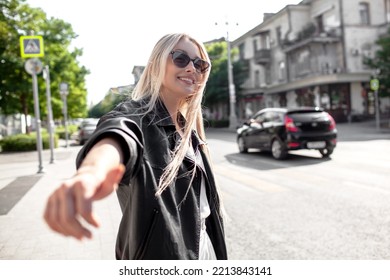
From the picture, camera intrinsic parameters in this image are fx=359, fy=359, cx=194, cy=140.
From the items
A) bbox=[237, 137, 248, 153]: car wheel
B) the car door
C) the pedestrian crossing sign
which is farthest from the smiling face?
bbox=[237, 137, 248, 153]: car wheel

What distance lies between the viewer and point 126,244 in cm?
115

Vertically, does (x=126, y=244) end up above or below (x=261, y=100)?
below

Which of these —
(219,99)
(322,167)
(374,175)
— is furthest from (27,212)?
(219,99)

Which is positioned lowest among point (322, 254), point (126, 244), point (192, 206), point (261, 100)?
point (322, 254)

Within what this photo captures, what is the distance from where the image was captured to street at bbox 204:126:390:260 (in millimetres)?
2891

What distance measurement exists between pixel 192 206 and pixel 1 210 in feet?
3.49

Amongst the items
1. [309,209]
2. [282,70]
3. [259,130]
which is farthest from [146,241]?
[282,70]

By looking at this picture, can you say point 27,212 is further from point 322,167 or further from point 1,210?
point 322,167

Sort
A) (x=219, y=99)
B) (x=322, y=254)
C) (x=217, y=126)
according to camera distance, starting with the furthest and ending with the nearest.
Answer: (x=219, y=99), (x=217, y=126), (x=322, y=254)

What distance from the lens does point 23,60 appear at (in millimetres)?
1915

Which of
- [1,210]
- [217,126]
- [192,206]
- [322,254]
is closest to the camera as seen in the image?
Result: [192,206]

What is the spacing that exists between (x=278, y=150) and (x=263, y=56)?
20808 mm

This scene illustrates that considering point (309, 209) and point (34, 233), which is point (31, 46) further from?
point (309, 209)
